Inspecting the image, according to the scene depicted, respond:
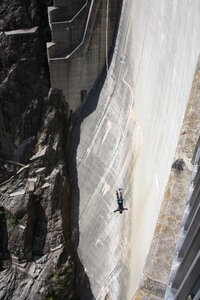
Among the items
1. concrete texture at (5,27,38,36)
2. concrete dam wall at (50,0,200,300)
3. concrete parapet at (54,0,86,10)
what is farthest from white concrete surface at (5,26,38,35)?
concrete dam wall at (50,0,200,300)

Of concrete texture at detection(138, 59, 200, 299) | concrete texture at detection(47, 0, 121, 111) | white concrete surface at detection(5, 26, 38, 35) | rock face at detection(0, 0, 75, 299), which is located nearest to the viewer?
concrete texture at detection(138, 59, 200, 299)

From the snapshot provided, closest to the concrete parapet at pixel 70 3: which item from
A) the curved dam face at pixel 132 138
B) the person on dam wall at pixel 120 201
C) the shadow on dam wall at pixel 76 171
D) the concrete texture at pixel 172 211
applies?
the curved dam face at pixel 132 138

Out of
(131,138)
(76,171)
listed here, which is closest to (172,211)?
(131,138)

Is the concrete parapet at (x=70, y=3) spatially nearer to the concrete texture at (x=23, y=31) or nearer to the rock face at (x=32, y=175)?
the rock face at (x=32, y=175)

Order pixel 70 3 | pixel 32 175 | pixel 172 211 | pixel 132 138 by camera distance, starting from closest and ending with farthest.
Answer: pixel 172 211 < pixel 132 138 < pixel 70 3 < pixel 32 175

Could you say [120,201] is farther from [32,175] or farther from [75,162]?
[32,175]

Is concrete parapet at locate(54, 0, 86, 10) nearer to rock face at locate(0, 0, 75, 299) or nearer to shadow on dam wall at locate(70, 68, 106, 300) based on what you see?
rock face at locate(0, 0, 75, 299)

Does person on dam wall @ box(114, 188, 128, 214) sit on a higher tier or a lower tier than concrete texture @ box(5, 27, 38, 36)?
lower
